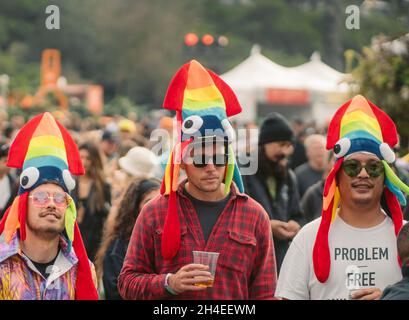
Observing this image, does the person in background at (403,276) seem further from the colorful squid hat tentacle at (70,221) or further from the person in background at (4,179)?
the person in background at (4,179)

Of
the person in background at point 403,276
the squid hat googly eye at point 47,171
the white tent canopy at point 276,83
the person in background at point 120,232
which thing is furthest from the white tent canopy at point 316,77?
the person in background at point 403,276

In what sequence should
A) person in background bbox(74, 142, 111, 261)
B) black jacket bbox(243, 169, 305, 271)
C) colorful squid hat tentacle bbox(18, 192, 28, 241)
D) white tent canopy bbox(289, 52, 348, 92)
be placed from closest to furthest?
colorful squid hat tentacle bbox(18, 192, 28, 241)
black jacket bbox(243, 169, 305, 271)
person in background bbox(74, 142, 111, 261)
white tent canopy bbox(289, 52, 348, 92)

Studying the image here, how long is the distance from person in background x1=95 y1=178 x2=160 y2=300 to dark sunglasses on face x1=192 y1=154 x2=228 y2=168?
187cm

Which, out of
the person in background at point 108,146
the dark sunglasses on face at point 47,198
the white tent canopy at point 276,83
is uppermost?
the white tent canopy at point 276,83

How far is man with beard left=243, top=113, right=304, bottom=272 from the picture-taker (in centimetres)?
823

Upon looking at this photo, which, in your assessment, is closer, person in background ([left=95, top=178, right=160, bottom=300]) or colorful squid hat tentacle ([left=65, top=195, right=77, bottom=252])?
colorful squid hat tentacle ([left=65, top=195, right=77, bottom=252])

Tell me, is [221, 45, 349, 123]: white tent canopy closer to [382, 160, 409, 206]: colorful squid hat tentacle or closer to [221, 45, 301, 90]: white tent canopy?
[221, 45, 301, 90]: white tent canopy

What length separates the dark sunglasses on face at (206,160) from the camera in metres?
5.42

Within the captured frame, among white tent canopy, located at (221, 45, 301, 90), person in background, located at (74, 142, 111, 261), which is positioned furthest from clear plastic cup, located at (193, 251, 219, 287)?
white tent canopy, located at (221, 45, 301, 90)

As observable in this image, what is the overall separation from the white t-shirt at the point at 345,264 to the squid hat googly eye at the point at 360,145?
7 cm

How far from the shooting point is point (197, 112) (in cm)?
557

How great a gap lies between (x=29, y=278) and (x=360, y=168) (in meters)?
1.64

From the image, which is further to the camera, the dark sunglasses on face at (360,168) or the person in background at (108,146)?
the person in background at (108,146)
